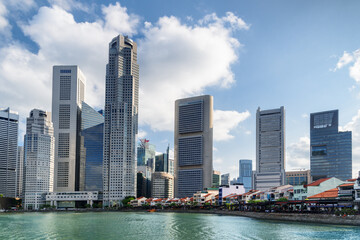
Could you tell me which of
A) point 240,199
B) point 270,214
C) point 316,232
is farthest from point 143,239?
point 240,199

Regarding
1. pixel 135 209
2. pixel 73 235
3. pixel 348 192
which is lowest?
pixel 135 209

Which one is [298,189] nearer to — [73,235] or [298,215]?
[298,215]

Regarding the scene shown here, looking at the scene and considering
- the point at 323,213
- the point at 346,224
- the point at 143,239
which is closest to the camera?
the point at 143,239

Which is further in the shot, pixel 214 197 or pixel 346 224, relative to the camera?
pixel 214 197

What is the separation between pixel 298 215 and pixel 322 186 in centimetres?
2984

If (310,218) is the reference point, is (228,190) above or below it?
below

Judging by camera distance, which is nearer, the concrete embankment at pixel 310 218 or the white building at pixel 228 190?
the concrete embankment at pixel 310 218

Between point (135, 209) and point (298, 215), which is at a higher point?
point (298, 215)

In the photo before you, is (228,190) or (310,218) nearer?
(310,218)

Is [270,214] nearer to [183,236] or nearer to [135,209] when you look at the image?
[183,236]

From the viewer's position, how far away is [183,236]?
66.4 metres

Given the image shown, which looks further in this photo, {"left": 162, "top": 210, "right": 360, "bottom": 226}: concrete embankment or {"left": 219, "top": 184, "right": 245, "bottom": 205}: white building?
{"left": 219, "top": 184, "right": 245, "bottom": 205}: white building

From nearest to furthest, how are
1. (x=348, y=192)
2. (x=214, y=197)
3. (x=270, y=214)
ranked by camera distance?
1. (x=348, y=192)
2. (x=270, y=214)
3. (x=214, y=197)

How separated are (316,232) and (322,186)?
5581 centimetres
